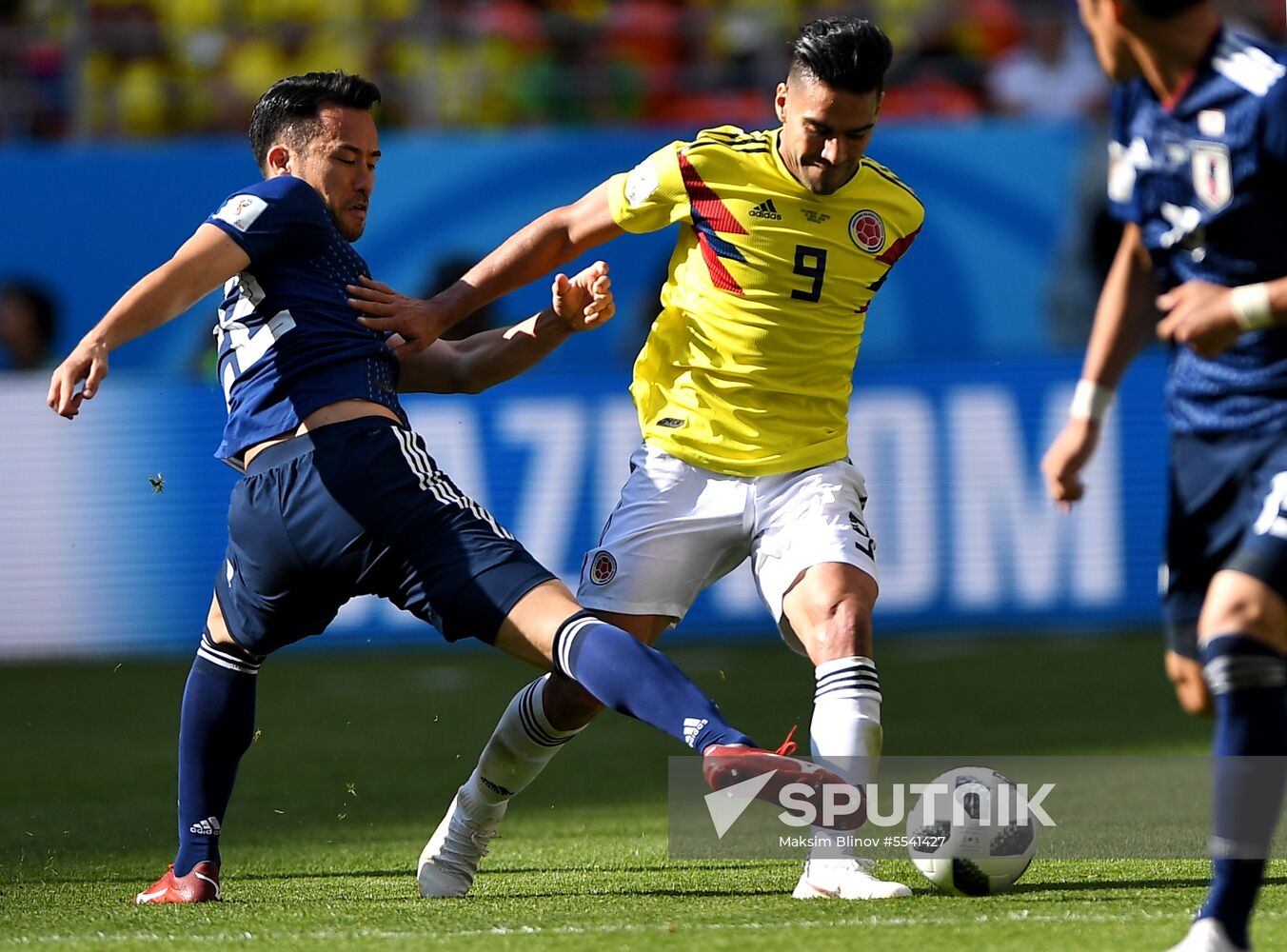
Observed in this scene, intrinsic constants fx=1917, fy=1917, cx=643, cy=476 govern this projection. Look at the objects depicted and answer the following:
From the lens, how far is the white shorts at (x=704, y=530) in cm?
527

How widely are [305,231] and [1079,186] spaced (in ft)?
31.9

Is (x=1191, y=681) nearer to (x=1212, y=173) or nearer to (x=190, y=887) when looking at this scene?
(x=1212, y=173)

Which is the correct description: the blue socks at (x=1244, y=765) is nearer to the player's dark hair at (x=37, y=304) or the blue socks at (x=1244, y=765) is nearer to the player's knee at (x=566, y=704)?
the player's knee at (x=566, y=704)

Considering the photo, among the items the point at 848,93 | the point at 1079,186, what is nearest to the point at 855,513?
the point at 848,93

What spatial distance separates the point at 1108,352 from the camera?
4301 mm

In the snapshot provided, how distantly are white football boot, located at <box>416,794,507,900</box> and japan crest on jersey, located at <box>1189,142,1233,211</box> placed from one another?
260 centimetres

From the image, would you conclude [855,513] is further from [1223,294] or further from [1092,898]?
[1223,294]

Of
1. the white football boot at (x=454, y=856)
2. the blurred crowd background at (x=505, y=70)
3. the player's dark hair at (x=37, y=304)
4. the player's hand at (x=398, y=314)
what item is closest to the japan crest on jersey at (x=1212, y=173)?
the player's hand at (x=398, y=314)

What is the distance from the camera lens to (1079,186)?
44.9ft

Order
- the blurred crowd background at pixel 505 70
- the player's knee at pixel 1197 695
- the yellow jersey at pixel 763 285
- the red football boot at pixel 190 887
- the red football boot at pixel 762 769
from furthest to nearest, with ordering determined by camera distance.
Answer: the blurred crowd background at pixel 505 70 → the yellow jersey at pixel 763 285 → the red football boot at pixel 190 887 → the player's knee at pixel 1197 695 → the red football boot at pixel 762 769

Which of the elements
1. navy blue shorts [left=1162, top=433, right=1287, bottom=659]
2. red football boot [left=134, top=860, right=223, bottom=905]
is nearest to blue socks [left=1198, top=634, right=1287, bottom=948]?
navy blue shorts [left=1162, top=433, right=1287, bottom=659]

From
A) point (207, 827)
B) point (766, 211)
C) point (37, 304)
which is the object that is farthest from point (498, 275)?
point (37, 304)

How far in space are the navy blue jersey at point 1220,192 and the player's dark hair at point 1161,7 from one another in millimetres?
159

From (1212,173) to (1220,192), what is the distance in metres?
0.04
